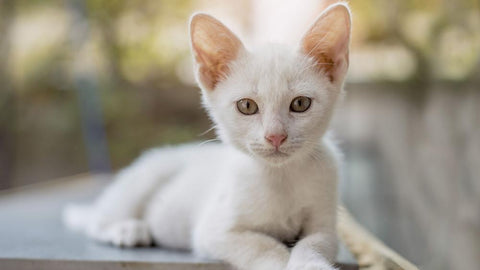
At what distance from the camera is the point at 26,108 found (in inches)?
161

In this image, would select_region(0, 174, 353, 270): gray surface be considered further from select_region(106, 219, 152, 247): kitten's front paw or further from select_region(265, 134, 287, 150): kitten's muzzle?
select_region(265, 134, 287, 150): kitten's muzzle

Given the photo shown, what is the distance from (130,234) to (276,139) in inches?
34.5

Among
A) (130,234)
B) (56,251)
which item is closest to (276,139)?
(130,234)

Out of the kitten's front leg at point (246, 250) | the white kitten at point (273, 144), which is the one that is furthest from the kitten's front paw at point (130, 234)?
the kitten's front leg at point (246, 250)

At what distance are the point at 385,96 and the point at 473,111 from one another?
0.97 m

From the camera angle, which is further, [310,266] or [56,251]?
[56,251]

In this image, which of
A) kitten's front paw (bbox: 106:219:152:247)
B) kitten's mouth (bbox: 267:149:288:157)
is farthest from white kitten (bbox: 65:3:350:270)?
kitten's front paw (bbox: 106:219:152:247)

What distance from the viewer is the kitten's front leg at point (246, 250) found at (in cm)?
145

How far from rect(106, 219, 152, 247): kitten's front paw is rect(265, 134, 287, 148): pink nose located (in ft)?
2.77

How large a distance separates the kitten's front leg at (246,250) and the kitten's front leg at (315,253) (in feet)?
0.16

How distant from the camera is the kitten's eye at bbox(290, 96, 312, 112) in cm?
149

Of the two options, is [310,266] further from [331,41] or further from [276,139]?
[331,41]

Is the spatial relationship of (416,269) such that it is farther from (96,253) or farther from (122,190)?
(122,190)

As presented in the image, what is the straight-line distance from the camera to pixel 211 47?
1657 millimetres
